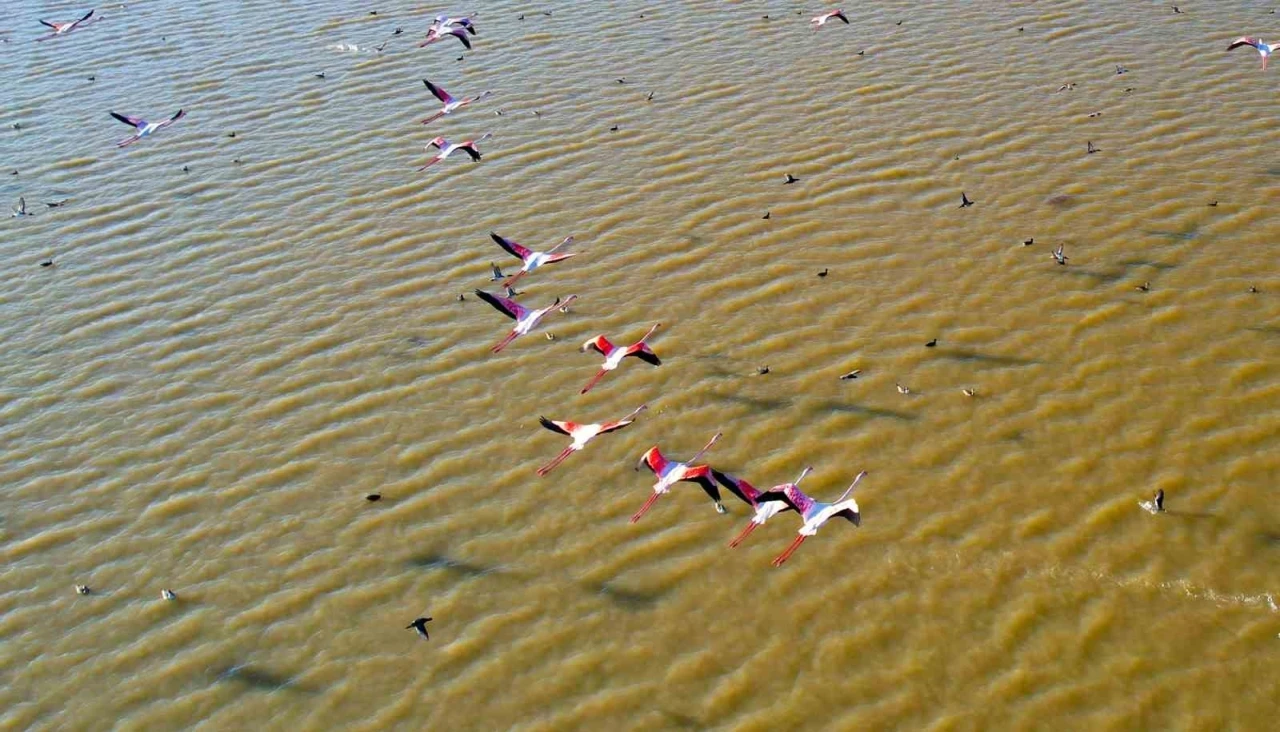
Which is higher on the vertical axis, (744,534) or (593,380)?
(744,534)

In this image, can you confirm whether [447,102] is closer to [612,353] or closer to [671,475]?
[612,353]

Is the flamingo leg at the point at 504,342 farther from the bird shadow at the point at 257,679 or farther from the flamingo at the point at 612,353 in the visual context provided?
the bird shadow at the point at 257,679

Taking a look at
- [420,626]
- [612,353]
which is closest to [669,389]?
[612,353]

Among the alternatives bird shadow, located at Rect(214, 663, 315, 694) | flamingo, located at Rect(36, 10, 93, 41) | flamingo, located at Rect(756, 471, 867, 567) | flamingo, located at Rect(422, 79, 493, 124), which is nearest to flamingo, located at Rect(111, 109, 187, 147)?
flamingo, located at Rect(422, 79, 493, 124)

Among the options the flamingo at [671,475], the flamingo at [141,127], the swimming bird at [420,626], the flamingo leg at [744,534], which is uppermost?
the flamingo at [671,475]

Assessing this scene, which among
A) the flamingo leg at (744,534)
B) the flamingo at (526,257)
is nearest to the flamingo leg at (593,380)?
the flamingo at (526,257)

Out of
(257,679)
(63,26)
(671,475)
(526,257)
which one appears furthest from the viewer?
(63,26)

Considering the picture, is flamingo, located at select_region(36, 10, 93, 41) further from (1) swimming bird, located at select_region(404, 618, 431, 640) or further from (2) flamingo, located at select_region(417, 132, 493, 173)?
(1) swimming bird, located at select_region(404, 618, 431, 640)

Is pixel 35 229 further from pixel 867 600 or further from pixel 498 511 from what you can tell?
pixel 867 600
